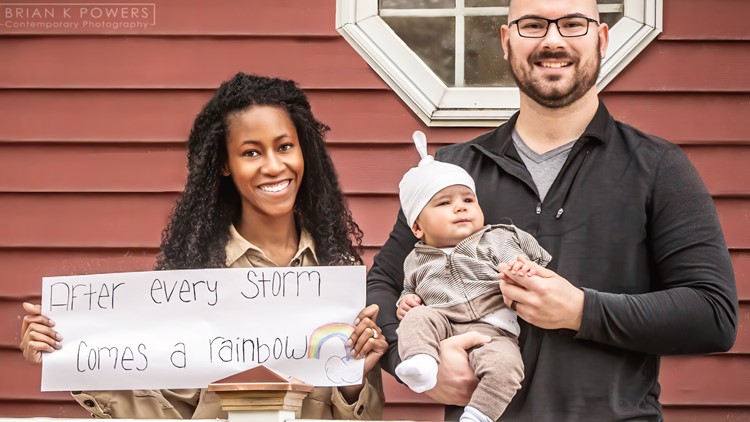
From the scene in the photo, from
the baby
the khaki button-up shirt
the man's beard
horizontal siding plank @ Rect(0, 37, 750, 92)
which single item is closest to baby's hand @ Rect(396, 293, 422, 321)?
the baby

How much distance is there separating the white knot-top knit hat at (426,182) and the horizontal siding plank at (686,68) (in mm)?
1697

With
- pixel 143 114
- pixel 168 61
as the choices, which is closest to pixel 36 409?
pixel 143 114

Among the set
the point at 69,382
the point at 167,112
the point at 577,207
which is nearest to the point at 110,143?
the point at 167,112

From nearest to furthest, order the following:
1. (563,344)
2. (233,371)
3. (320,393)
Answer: (563,344) → (233,371) → (320,393)

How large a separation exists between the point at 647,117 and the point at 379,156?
994 millimetres

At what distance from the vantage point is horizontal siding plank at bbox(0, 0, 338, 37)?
3.93m

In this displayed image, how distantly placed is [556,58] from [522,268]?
0.46m

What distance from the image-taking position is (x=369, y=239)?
3.88 meters

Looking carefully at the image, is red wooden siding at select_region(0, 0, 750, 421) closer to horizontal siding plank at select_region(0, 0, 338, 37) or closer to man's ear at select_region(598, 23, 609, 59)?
horizontal siding plank at select_region(0, 0, 338, 37)

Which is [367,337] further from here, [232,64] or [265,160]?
[232,64]

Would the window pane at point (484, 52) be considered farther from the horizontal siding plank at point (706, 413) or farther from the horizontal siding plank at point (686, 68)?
the horizontal siding plank at point (706, 413)

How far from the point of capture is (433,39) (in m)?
A: 3.99

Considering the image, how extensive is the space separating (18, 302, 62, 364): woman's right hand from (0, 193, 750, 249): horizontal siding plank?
61.6 inches

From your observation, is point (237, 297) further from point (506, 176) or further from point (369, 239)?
point (369, 239)
